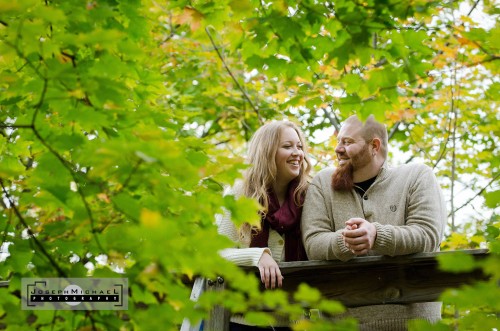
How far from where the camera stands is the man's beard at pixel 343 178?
2.87 m

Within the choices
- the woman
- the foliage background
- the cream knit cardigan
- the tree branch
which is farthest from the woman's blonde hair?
the tree branch

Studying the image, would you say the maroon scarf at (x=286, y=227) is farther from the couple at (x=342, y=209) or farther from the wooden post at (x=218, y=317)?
the wooden post at (x=218, y=317)

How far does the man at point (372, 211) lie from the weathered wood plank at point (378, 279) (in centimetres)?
6

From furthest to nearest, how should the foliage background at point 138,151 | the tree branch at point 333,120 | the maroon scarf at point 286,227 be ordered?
the tree branch at point 333,120 < the maroon scarf at point 286,227 < the foliage background at point 138,151

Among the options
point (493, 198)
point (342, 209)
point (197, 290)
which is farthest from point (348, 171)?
point (493, 198)

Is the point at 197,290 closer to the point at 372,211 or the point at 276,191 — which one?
the point at 276,191

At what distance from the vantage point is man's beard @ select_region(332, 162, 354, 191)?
287 centimetres

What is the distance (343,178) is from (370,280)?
0.58 m

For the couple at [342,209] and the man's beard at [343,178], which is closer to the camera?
the couple at [342,209]

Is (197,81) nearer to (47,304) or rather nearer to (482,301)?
(47,304)

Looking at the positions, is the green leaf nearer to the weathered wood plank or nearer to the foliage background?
the foliage background

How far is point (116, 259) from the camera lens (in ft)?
5.42

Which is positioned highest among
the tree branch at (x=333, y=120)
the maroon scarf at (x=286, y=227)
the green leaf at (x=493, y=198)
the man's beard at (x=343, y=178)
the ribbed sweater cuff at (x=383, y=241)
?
the tree branch at (x=333, y=120)

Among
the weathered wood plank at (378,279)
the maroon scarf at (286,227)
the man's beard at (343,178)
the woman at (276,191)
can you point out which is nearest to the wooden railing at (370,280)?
the weathered wood plank at (378,279)
